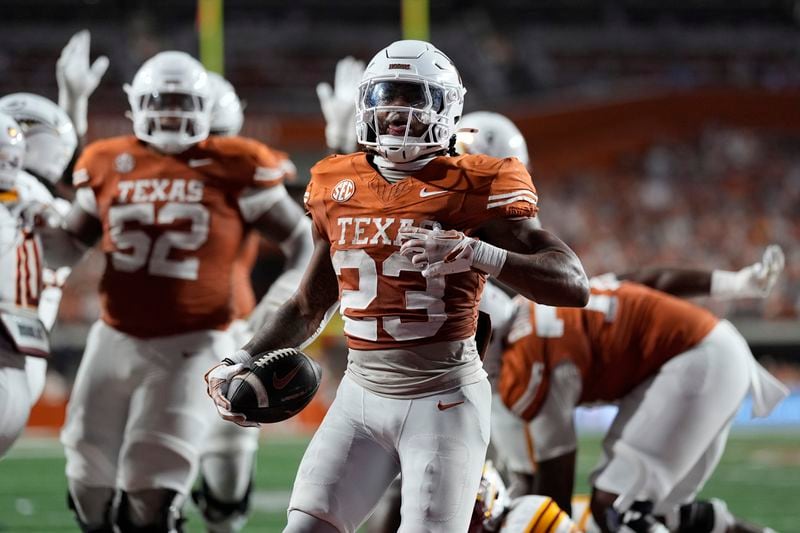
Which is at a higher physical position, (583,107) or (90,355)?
(90,355)

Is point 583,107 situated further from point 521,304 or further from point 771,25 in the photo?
point 521,304

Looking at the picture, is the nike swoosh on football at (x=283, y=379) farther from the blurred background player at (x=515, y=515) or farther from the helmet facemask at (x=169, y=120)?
the helmet facemask at (x=169, y=120)

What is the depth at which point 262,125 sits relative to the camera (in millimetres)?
17234

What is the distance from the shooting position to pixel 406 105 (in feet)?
10.3

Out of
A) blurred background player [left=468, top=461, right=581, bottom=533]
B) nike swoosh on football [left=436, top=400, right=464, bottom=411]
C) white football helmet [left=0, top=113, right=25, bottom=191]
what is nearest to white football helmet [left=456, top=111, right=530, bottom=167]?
blurred background player [left=468, top=461, right=581, bottom=533]

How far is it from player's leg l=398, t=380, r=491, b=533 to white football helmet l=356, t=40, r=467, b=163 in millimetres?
624

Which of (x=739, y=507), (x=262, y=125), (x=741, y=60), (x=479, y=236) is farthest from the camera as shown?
(x=741, y=60)

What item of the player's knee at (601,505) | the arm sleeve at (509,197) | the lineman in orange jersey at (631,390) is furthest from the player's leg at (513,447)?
the arm sleeve at (509,197)

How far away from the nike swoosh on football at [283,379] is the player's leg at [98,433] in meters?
1.34

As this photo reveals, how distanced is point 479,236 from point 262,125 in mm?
14367

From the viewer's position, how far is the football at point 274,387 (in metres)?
3.12

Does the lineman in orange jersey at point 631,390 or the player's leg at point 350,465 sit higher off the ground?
the player's leg at point 350,465

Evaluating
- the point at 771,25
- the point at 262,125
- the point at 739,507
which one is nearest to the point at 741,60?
the point at 771,25

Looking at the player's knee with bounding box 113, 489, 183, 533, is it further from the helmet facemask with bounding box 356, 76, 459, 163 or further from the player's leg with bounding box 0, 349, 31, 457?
the helmet facemask with bounding box 356, 76, 459, 163
